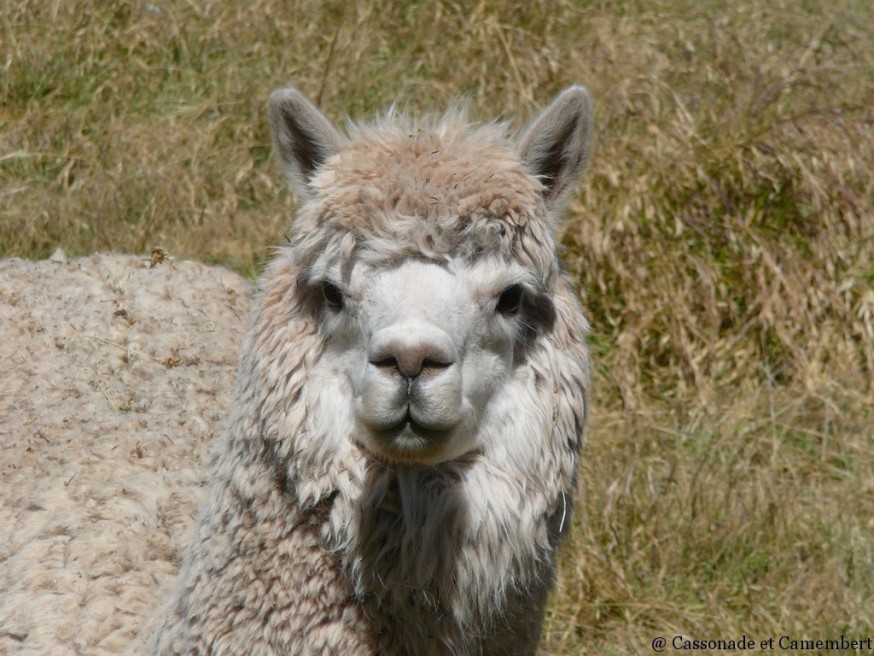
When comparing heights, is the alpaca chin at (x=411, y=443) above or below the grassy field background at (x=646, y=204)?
above

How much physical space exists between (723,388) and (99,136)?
11.8 ft

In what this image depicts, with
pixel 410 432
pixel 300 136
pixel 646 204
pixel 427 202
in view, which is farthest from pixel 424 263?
pixel 646 204

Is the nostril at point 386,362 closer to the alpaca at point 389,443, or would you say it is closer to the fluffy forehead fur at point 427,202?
the alpaca at point 389,443

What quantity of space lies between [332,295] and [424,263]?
25 centimetres

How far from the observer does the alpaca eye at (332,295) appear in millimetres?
2605

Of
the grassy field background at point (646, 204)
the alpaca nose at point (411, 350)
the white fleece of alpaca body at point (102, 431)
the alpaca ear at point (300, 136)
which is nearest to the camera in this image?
the alpaca nose at point (411, 350)

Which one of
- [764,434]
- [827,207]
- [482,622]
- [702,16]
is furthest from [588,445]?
[702,16]

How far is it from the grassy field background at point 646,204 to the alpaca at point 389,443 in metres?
1.70

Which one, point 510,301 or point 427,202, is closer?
point 427,202

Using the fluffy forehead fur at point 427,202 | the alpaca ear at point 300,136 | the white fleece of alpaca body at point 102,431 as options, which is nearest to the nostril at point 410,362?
the fluffy forehead fur at point 427,202

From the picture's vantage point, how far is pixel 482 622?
2.63 meters

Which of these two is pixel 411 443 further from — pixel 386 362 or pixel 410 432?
pixel 386 362

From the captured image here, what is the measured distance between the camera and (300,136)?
280 cm

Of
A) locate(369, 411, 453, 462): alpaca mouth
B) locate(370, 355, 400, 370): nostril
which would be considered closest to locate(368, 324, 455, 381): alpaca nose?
locate(370, 355, 400, 370): nostril
